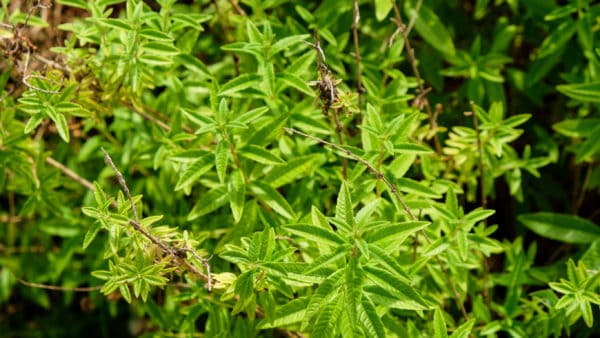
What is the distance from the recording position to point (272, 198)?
185cm

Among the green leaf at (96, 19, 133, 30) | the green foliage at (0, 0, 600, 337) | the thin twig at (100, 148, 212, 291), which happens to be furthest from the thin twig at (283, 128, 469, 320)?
the green leaf at (96, 19, 133, 30)

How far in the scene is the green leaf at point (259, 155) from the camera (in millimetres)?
1777

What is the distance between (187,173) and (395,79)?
0.72m

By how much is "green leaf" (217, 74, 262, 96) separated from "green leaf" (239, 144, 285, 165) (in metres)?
0.15

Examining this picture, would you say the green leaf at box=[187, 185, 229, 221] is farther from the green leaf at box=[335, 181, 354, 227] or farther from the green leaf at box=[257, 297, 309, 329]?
the green leaf at box=[335, 181, 354, 227]

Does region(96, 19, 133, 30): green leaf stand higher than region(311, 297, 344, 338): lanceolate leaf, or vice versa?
region(96, 19, 133, 30): green leaf

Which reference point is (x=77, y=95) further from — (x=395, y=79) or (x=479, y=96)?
(x=479, y=96)

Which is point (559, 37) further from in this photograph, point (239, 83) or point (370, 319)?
point (370, 319)

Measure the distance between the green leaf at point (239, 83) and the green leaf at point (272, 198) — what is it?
247 millimetres

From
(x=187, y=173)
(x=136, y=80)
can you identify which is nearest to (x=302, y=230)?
(x=187, y=173)

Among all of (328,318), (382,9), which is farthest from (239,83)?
(328,318)

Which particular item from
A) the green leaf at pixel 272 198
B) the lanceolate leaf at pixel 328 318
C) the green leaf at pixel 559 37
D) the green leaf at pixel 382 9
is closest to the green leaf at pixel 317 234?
the lanceolate leaf at pixel 328 318

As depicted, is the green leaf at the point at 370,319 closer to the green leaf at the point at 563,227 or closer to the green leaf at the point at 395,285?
the green leaf at the point at 395,285

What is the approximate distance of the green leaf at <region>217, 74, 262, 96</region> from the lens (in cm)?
184
